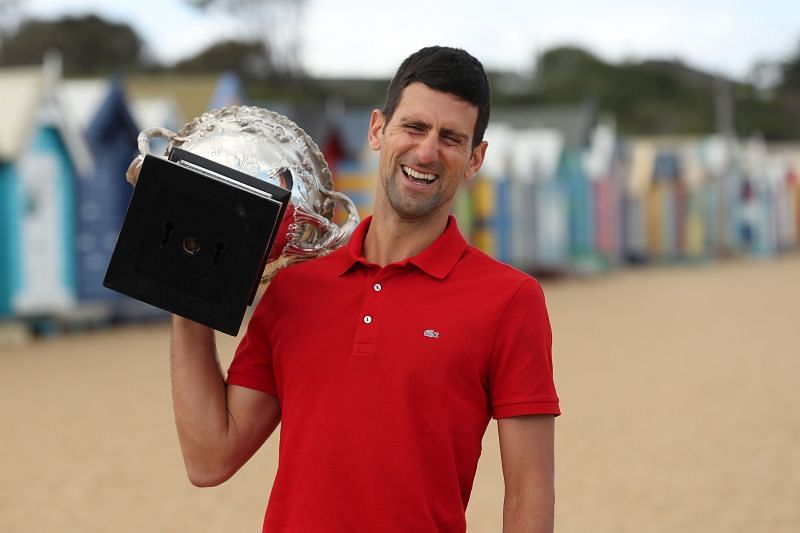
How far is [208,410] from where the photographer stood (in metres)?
2.32

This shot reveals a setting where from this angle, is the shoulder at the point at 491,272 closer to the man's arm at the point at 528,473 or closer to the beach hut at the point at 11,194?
the man's arm at the point at 528,473

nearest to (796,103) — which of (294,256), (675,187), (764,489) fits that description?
(675,187)

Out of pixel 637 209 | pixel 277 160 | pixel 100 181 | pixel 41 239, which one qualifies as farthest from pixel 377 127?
pixel 637 209

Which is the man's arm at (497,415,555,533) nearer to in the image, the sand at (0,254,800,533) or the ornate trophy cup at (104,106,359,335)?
the ornate trophy cup at (104,106,359,335)

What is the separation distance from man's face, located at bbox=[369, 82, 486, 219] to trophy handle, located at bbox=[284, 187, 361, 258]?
22 cm

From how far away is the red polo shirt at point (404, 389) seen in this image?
A: 213 centimetres

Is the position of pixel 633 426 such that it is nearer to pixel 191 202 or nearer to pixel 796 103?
pixel 191 202

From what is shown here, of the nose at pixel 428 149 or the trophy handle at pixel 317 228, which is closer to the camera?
the nose at pixel 428 149

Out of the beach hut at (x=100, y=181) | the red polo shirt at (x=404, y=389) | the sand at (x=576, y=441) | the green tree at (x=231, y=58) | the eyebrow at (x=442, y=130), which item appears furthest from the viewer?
the green tree at (x=231, y=58)

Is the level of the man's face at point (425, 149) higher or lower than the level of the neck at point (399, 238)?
higher

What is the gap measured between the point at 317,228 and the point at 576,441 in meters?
6.73

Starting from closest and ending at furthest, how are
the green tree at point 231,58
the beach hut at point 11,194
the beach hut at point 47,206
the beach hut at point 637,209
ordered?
the beach hut at point 11,194
the beach hut at point 47,206
the beach hut at point 637,209
the green tree at point 231,58

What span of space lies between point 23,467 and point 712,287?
19.4 meters

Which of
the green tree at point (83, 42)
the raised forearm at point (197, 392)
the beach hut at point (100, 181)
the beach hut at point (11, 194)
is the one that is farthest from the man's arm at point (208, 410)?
the green tree at point (83, 42)
